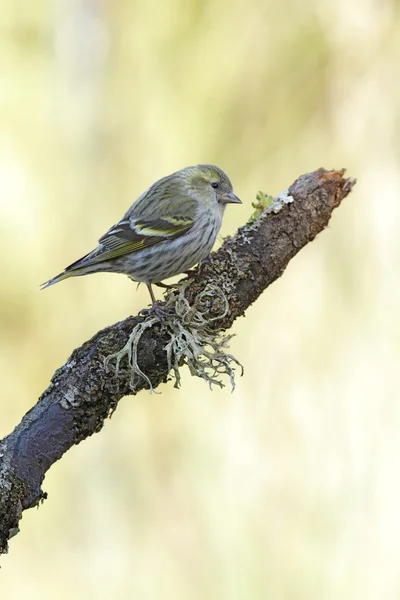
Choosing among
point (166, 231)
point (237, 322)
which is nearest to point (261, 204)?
point (166, 231)

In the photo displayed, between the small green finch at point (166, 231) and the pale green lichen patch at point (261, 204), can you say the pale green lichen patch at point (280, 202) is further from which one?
the small green finch at point (166, 231)

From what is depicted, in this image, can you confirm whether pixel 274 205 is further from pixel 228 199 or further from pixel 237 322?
pixel 237 322

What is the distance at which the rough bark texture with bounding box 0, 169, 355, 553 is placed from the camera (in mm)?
2184

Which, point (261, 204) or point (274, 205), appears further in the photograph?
point (261, 204)

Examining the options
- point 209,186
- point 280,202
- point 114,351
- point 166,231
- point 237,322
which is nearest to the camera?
point 114,351

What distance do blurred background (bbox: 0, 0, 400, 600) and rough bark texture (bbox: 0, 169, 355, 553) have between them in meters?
1.92

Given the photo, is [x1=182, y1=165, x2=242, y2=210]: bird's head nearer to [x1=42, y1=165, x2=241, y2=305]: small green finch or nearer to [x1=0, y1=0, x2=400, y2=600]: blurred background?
[x1=42, y1=165, x2=241, y2=305]: small green finch

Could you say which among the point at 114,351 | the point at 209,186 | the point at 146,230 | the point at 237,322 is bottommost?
the point at 114,351

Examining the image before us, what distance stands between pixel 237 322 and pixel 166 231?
57.4 inches

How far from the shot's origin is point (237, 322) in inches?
198

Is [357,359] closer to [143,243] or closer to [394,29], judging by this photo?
[143,243]

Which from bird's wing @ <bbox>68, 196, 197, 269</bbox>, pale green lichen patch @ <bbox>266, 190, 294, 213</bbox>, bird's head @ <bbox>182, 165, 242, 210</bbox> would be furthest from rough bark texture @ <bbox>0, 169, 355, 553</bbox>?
bird's head @ <bbox>182, 165, 242, 210</bbox>

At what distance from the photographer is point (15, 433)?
88.8 inches

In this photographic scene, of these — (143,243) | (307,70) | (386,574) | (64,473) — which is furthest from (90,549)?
(307,70)
